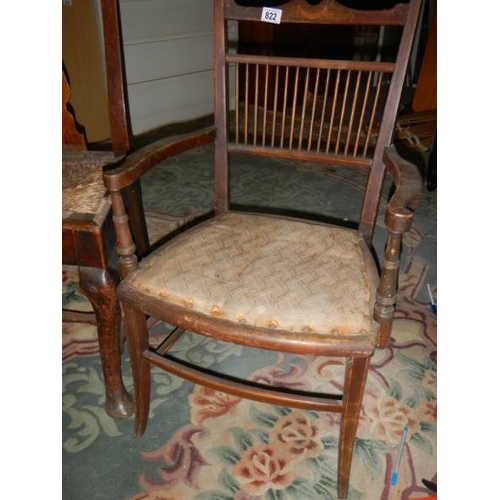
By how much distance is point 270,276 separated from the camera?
110cm

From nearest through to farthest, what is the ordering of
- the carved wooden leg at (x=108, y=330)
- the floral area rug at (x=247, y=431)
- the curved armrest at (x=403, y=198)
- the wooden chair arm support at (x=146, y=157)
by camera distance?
1. the curved armrest at (x=403, y=198)
2. the wooden chair arm support at (x=146, y=157)
3. the carved wooden leg at (x=108, y=330)
4. the floral area rug at (x=247, y=431)

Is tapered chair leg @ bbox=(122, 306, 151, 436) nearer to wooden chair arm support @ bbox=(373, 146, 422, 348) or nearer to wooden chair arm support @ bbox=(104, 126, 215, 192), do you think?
wooden chair arm support @ bbox=(104, 126, 215, 192)

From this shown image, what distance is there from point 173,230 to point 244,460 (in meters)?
1.39

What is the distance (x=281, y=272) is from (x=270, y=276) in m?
0.03

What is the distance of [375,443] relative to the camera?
1371 millimetres

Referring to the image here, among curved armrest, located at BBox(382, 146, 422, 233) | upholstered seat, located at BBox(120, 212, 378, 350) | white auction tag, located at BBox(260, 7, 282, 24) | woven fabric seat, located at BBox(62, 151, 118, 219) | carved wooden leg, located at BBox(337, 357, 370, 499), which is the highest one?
white auction tag, located at BBox(260, 7, 282, 24)

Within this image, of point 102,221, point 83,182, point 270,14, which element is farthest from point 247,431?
point 270,14

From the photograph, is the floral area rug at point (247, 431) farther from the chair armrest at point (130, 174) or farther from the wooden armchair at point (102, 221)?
the chair armrest at point (130, 174)

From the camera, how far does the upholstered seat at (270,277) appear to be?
3.26 feet

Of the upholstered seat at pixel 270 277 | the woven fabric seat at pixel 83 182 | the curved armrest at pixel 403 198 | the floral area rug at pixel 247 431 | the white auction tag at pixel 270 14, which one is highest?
the white auction tag at pixel 270 14

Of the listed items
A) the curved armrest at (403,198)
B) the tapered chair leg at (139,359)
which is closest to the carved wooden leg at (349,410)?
the curved armrest at (403,198)

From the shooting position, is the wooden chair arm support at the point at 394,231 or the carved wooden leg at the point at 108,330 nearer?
the wooden chair arm support at the point at 394,231

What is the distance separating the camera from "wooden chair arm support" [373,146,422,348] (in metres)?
0.91

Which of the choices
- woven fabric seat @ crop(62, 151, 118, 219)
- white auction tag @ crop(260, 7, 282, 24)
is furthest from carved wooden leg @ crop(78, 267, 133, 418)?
white auction tag @ crop(260, 7, 282, 24)
